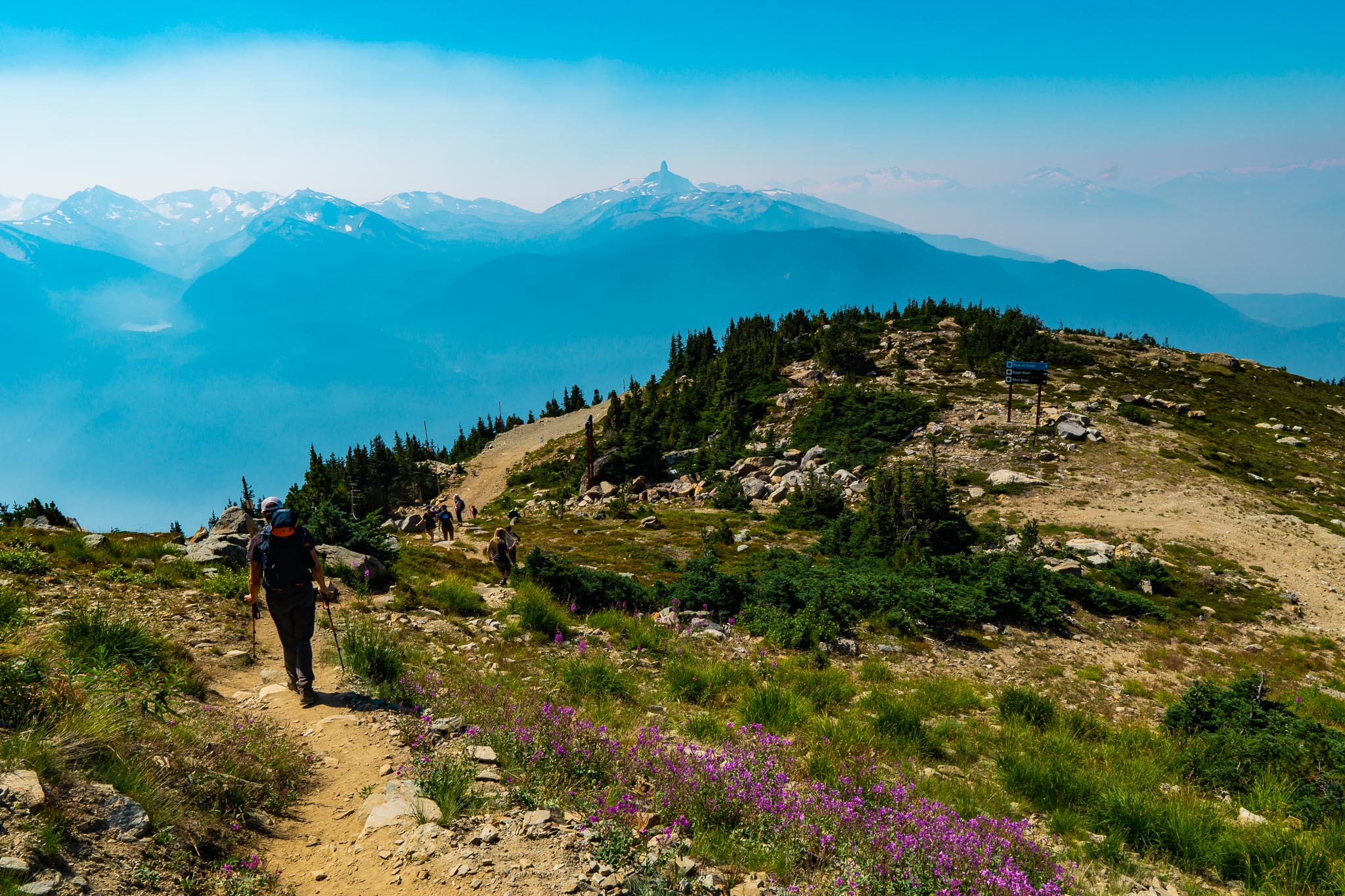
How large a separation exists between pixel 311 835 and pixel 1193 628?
2230cm

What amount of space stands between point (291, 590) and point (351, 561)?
642 cm

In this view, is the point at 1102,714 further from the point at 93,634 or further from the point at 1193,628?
the point at 93,634

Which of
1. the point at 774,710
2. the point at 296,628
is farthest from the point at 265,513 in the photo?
the point at 774,710

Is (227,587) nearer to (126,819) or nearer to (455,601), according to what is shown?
(455,601)

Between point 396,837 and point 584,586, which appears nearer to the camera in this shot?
point 396,837

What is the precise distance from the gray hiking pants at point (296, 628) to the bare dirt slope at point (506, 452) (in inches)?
1960

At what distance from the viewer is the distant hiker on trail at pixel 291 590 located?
24.7 ft

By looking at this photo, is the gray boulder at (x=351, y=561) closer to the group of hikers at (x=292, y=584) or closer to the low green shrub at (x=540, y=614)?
Answer: the low green shrub at (x=540, y=614)

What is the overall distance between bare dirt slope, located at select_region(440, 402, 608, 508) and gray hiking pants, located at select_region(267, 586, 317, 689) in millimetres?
49796

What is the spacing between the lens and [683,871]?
461 centimetres

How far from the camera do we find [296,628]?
7.64 m

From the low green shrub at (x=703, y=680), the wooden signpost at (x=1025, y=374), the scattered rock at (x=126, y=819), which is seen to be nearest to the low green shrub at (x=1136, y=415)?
the wooden signpost at (x=1025, y=374)

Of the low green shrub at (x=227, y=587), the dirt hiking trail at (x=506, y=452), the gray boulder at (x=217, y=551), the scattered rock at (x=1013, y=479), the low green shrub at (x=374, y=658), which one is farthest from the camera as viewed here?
the dirt hiking trail at (x=506, y=452)

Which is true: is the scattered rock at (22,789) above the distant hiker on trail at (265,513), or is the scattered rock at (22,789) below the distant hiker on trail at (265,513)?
below
